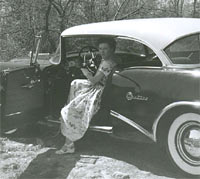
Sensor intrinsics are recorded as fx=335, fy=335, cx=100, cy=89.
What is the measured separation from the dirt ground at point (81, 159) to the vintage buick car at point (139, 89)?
0.31 m

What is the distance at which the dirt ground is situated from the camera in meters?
3.55

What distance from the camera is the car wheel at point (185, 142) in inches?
129

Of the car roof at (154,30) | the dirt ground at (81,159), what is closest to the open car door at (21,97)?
the dirt ground at (81,159)

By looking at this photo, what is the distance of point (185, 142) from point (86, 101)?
136cm

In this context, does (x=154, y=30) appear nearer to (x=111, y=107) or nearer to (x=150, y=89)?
(x=150, y=89)

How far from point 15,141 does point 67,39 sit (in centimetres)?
166

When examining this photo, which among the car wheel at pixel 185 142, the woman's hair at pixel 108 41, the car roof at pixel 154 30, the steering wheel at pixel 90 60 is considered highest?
the car roof at pixel 154 30

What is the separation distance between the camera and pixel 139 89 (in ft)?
11.8

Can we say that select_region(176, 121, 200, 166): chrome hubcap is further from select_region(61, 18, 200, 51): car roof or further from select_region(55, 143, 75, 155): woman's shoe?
select_region(55, 143, 75, 155): woman's shoe

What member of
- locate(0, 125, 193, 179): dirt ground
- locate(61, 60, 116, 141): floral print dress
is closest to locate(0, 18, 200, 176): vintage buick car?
locate(61, 60, 116, 141): floral print dress

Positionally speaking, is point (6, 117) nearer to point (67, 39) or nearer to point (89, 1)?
point (67, 39)

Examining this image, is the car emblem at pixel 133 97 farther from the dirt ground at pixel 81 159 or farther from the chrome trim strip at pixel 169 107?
the dirt ground at pixel 81 159

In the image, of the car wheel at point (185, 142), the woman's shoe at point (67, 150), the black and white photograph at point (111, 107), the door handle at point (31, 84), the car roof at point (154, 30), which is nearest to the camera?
the car wheel at point (185, 142)

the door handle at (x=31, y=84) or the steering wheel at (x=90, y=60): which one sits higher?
the steering wheel at (x=90, y=60)
